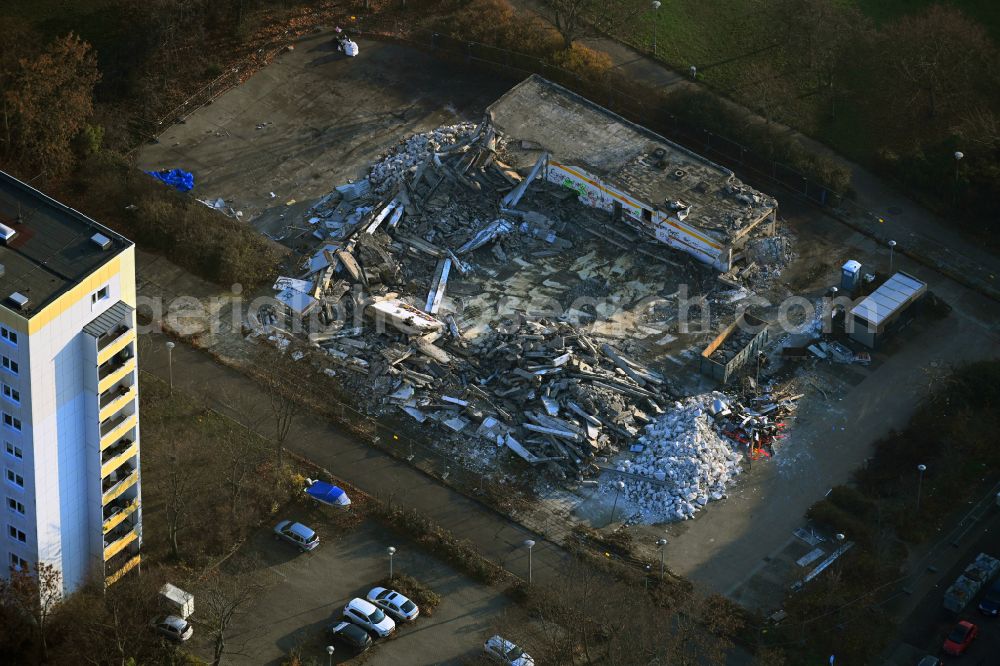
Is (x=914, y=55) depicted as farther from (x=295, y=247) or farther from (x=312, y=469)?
(x=312, y=469)

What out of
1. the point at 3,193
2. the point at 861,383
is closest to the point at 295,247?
the point at 3,193

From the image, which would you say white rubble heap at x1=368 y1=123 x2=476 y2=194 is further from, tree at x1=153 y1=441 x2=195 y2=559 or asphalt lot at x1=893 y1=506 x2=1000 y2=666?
asphalt lot at x1=893 y1=506 x2=1000 y2=666

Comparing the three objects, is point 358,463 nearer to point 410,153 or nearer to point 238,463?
point 238,463

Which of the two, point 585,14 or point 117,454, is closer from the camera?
point 117,454

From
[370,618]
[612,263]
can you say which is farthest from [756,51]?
[370,618]

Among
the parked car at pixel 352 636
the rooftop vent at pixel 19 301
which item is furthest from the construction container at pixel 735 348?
the rooftop vent at pixel 19 301

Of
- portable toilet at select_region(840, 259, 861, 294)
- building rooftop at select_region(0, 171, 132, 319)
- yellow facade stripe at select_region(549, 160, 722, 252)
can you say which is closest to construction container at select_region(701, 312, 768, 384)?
yellow facade stripe at select_region(549, 160, 722, 252)

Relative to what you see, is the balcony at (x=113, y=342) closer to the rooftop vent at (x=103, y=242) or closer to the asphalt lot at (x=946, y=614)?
the rooftop vent at (x=103, y=242)

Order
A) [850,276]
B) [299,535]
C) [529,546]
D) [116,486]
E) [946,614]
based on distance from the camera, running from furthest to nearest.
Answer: [850,276]
[299,535]
[529,546]
[946,614]
[116,486]

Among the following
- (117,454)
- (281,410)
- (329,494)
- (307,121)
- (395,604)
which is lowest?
(395,604)
